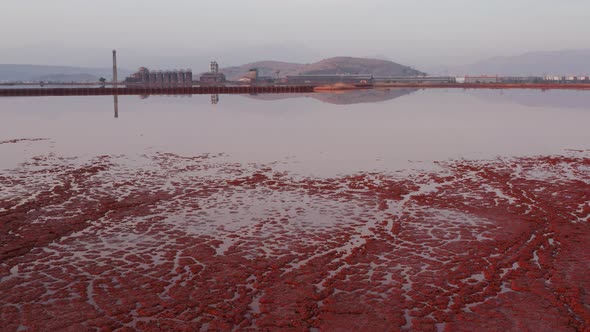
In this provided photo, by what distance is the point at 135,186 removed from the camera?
22734 mm

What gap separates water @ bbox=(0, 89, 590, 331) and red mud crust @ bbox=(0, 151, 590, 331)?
0.19 feet

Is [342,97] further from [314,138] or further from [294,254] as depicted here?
[294,254]

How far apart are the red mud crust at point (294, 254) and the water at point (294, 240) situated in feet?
0.19

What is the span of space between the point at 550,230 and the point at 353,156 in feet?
55.5

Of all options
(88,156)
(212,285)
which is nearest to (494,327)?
(212,285)

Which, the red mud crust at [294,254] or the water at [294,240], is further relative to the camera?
the water at [294,240]

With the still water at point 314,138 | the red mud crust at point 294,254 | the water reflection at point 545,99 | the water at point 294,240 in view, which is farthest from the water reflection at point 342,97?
the red mud crust at point 294,254

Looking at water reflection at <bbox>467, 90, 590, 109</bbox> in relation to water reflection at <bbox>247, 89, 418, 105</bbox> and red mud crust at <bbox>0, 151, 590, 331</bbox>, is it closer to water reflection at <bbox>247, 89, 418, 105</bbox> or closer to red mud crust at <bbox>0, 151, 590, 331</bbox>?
water reflection at <bbox>247, 89, 418, 105</bbox>

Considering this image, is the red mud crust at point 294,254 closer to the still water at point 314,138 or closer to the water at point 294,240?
the water at point 294,240

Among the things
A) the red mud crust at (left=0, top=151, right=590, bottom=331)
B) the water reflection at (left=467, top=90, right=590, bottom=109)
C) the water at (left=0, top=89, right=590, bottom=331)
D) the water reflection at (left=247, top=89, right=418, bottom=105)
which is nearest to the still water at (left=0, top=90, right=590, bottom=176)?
the water at (left=0, top=89, right=590, bottom=331)

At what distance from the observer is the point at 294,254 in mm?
13883

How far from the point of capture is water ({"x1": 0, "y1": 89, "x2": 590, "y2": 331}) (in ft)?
33.9

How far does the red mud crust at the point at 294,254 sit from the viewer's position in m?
10.2

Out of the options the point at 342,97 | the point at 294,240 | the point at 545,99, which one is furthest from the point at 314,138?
the point at 545,99
